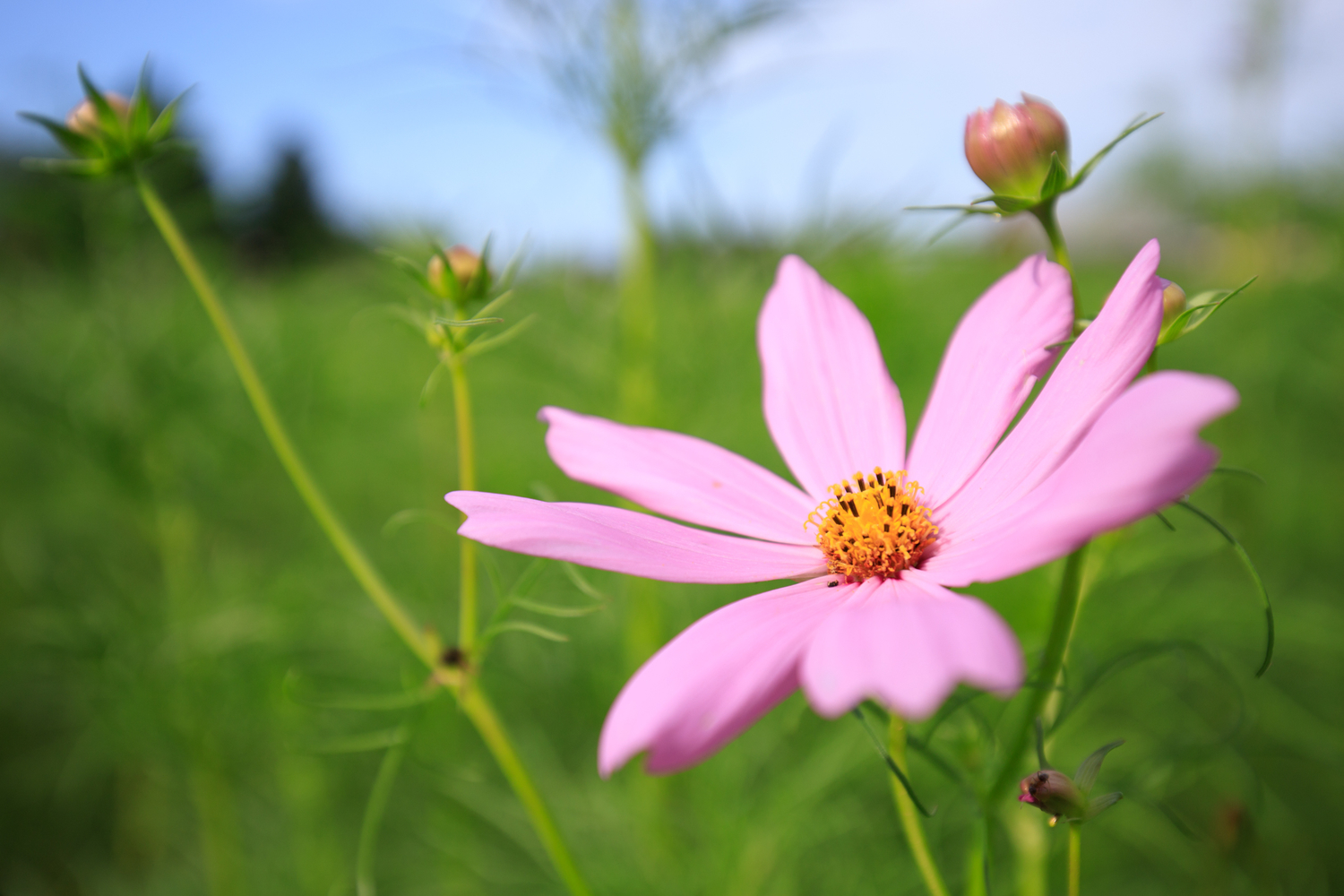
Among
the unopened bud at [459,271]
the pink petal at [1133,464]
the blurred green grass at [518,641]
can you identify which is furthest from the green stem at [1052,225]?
the blurred green grass at [518,641]

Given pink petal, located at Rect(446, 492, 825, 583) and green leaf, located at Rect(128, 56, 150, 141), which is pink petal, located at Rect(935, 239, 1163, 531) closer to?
pink petal, located at Rect(446, 492, 825, 583)

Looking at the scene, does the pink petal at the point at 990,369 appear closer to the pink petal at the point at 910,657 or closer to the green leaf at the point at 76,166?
the pink petal at the point at 910,657

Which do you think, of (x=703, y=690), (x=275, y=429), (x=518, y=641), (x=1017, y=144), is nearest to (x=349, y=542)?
(x=275, y=429)

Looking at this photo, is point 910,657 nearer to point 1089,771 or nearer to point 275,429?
point 1089,771

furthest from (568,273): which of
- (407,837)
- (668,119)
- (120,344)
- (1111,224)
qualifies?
(1111,224)

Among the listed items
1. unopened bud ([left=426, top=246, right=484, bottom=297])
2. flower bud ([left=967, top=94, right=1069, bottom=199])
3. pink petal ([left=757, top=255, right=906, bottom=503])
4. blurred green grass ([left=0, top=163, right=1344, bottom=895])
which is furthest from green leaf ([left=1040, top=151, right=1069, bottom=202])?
blurred green grass ([left=0, top=163, right=1344, bottom=895])

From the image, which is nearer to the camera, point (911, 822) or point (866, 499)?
point (911, 822)
